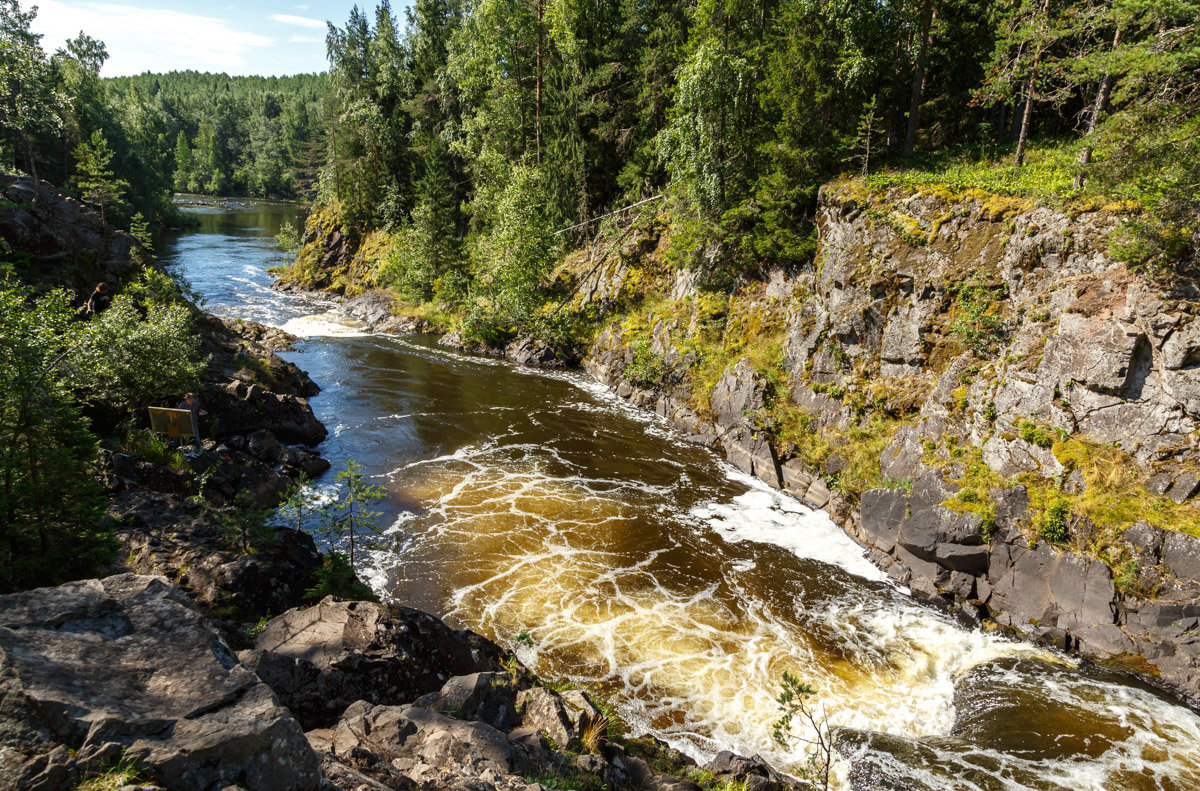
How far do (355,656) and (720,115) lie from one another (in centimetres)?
2549

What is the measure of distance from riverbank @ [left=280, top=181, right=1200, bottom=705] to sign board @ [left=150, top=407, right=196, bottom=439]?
1691 cm

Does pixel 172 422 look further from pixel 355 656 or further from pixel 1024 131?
pixel 1024 131

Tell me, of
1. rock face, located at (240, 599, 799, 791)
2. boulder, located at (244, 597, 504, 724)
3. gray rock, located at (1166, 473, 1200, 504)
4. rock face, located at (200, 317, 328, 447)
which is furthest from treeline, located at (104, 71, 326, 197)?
gray rock, located at (1166, 473, 1200, 504)

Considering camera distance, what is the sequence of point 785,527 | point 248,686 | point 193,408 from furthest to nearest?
point 785,527
point 193,408
point 248,686

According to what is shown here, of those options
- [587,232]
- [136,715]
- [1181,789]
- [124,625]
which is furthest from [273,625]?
[587,232]

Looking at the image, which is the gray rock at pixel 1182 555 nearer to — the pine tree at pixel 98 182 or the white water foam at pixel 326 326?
the white water foam at pixel 326 326

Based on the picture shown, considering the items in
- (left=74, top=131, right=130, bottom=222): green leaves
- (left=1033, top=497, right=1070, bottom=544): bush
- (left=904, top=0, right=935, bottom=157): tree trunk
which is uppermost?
(left=904, top=0, right=935, bottom=157): tree trunk

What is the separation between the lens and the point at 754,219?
26266mm

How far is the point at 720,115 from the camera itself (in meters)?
25.8

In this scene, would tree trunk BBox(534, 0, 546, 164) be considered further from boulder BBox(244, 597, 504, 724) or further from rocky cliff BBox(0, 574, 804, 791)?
rocky cliff BBox(0, 574, 804, 791)

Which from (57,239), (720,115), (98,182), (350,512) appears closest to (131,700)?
(350,512)

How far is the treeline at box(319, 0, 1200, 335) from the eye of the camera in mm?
13656

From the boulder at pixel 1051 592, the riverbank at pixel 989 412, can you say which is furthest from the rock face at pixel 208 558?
the boulder at pixel 1051 592

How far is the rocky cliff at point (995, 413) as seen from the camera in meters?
11.9
